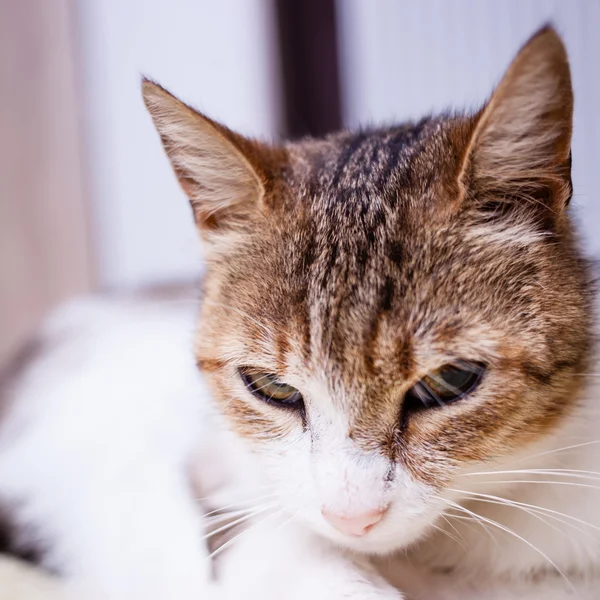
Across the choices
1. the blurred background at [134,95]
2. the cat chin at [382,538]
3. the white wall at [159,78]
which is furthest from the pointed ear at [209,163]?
the white wall at [159,78]

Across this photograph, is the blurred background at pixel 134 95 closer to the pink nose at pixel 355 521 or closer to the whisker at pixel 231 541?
the whisker at pixel 231 541

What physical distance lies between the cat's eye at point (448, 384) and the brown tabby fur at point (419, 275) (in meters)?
0.01

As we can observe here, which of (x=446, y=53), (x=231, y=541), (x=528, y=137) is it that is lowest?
(x=231, y=541)

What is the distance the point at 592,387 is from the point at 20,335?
174cm

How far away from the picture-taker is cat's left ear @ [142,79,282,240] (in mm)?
892

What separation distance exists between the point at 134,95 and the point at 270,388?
56.6 inches

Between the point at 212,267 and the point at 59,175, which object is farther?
the point at 59,175

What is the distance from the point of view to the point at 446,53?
179cm

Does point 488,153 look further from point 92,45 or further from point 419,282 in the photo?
point 92,45

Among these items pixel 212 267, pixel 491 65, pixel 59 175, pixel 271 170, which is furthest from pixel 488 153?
pixel 59 175

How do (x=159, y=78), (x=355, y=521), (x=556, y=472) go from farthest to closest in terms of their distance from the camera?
(x=159, y=78), (x=556, y=472), (x=355, y=521)

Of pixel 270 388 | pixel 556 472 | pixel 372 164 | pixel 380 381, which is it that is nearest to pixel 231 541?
pixel 270 388

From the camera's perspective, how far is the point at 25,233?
206 centimetres

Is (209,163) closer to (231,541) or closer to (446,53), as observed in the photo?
(231,541)
